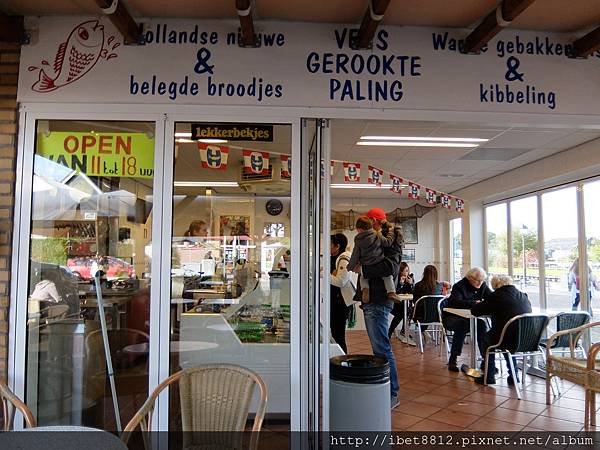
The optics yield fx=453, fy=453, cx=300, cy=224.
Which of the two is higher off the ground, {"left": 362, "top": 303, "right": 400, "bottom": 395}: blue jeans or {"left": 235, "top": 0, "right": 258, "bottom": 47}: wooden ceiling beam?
{"left": 235, "top": 0, "right": 258, "bottom": 47}: wooden ceiling beam

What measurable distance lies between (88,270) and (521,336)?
12.3 feet

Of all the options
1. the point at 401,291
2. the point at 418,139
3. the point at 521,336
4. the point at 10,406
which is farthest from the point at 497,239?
the point at 10,406

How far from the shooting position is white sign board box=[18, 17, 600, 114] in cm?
261

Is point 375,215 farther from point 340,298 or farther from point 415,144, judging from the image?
point 415,144

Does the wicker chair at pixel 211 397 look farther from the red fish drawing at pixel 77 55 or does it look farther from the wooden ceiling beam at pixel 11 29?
the wooden ceiling beam at pixel 11 29

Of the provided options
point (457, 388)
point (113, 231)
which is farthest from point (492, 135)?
point (113, 231)

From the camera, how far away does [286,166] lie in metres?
2.77

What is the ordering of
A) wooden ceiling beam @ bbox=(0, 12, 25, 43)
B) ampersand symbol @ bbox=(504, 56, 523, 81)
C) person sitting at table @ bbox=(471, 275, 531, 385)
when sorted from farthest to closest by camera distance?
person sitting at table @ bbox=(471, 275, 531, 385) < ampersand symbol @ bbox=(504, 56, 523, 81) < wooden ceiling beam @ bbox=(0, 12, 25, 43)

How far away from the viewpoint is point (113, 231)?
2.81 metres

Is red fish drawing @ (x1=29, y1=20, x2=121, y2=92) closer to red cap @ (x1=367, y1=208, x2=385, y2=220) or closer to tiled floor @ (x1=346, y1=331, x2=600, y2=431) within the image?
red cap @ (x1=367, y1=208, x2=385, y2=220)

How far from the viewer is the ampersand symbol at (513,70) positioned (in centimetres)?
273

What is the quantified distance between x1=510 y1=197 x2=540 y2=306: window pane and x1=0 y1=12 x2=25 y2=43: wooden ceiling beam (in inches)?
276

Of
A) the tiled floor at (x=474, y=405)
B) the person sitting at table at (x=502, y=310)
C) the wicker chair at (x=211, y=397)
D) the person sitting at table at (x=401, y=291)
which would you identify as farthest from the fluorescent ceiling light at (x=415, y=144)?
the wicker chair at (x=211, y=397)

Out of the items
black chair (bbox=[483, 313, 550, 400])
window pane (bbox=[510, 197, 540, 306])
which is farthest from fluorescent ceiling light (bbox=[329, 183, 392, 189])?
black chair (bbox=[483, 313, 550, 400])
